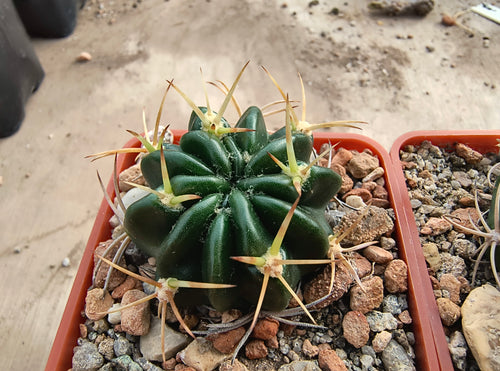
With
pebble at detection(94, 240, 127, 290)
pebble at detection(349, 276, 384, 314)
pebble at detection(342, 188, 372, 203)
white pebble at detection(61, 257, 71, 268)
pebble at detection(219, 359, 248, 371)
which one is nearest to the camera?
pebble at detection(219, 359, 248, 371)

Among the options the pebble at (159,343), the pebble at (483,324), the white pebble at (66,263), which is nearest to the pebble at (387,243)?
the pebble at (483,324)

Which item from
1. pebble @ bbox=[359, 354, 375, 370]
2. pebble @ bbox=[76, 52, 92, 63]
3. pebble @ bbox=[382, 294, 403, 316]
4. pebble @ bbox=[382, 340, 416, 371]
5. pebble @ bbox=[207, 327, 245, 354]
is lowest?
pebble @ bbox=[76, 52, 92, 63]

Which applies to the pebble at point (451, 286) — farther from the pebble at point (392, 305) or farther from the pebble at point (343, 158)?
the pebble at point (343, 158)

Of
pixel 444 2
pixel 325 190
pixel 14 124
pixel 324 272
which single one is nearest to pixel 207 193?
pixel 325 190

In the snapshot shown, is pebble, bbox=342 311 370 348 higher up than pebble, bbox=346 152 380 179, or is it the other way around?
pebble, bbox=346 152 380 179

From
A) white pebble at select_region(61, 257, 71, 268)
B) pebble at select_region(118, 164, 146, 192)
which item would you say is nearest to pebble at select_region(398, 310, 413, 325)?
pebble at select_region(118, 164, 146, 192)

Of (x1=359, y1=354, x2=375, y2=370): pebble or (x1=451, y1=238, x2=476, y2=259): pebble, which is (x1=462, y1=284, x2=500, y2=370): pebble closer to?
(x1=451, y1=238, x2=476, y2=259): pebble

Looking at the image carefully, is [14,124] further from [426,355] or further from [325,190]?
[426,355]
